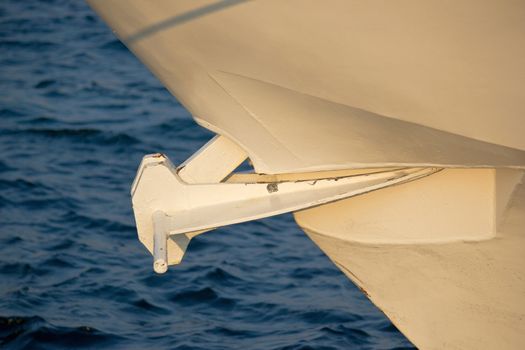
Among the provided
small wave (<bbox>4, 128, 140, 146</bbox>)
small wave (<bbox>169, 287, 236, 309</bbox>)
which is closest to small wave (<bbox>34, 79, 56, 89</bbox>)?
small wave (<bbox>4, 128, 140, 146</bbox>)

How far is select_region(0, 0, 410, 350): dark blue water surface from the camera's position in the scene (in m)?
6.05

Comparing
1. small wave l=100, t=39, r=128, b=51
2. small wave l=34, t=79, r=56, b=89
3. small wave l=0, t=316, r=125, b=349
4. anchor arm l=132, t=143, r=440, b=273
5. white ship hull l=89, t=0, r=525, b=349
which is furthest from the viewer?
small wave l=100, t=39, r=128, b=51

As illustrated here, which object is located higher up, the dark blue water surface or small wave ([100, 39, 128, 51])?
small wave ([100, 39, 128, 51])

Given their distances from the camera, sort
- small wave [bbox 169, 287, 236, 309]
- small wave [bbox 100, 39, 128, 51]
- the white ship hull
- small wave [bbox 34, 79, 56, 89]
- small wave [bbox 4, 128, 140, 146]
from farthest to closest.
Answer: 1. small wave [bbox 100, 39, 128, 51]
2. small wave [bbox 34, 79, 56, 89]
3. small wave [bbox 4, 128, 140, 146]
4. small wave [bbox 169, 287, 236, 309]
5. the white ship hull

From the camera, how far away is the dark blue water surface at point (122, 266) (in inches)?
238

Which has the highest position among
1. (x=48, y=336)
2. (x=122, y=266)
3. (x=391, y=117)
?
(x=391, y=117)

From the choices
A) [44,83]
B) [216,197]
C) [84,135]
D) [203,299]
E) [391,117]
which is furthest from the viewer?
[44,83]

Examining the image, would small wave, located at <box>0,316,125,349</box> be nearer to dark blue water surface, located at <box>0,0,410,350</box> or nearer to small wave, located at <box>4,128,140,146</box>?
dark blue water surface, located at <box>0,0,410,350</box>

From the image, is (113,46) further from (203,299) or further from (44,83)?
(203,299)

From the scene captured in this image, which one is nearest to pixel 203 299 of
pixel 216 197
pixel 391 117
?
pixel 216 197

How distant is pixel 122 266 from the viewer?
6.93m

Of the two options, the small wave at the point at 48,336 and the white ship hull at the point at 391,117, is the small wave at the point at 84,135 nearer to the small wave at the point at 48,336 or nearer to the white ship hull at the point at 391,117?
the small wave at the point at 48,336

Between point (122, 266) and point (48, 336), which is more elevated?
point (122, 266)

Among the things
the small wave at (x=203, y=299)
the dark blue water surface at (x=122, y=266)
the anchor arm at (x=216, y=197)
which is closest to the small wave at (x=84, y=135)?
the dark blue water surface at (x=122, y=266)
